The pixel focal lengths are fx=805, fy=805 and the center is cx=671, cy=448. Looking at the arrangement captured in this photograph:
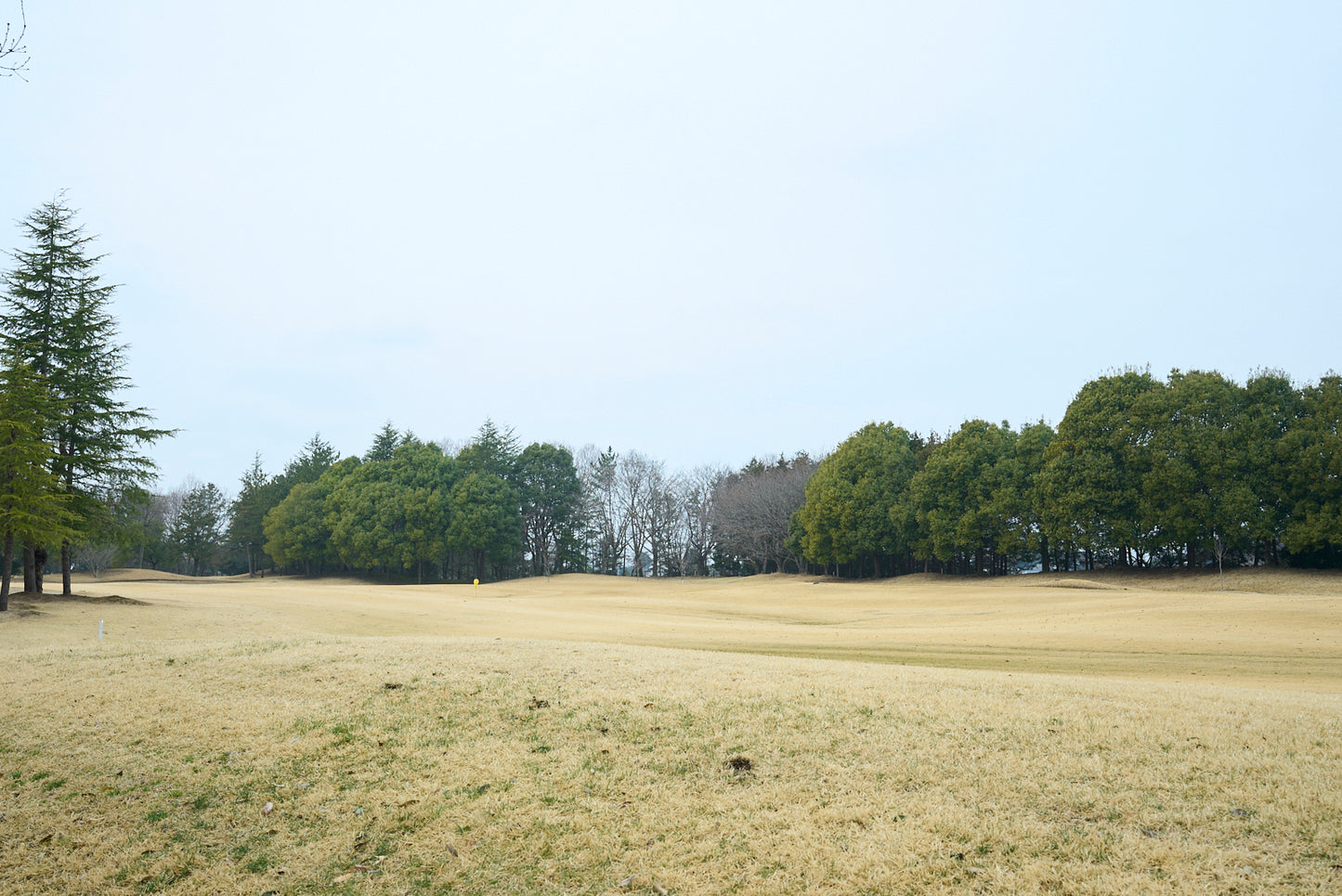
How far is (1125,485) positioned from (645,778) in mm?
41116

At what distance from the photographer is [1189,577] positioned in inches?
1502

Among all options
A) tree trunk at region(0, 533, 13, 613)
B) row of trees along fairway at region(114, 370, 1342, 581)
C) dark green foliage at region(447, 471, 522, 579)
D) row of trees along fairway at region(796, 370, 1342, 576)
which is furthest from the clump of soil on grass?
dark green foliage at region(447, 471, 522, 579)

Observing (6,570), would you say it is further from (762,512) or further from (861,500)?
(762,512)

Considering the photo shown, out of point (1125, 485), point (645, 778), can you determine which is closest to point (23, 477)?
point (645, 778)

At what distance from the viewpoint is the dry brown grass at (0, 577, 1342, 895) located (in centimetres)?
553

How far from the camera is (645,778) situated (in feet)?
23.3

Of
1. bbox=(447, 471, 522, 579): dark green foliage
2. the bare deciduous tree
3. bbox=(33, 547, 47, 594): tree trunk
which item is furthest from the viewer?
the bare deciduous tree

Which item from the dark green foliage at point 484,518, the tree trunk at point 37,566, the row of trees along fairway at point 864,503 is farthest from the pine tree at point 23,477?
the dark green foliage at point 484,518

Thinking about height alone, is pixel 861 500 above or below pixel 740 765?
above

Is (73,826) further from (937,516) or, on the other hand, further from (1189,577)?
(937,516)

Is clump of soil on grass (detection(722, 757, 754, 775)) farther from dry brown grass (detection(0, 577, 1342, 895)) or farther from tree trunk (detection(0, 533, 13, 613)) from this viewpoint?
tree trunk (detection(0, 533, 13, 613))

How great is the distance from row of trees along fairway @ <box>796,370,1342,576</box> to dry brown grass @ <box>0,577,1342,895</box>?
94.8 ft

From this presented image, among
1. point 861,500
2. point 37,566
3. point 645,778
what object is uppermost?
point 861,500

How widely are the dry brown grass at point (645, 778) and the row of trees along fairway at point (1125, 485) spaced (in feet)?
94.8
